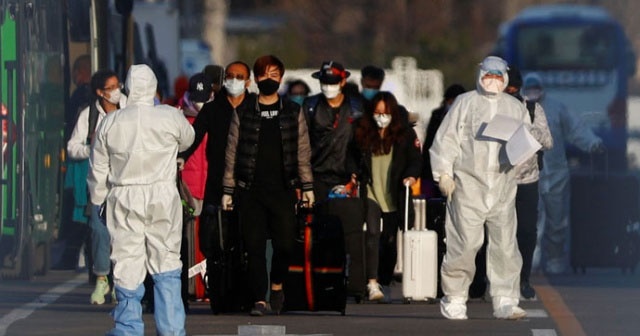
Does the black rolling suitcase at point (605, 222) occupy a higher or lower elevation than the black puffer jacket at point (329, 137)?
lower

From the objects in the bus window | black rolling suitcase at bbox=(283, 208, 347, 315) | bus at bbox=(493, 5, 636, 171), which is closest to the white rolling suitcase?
black rolling suitcase at bbox=(283, 208, 347, 315)

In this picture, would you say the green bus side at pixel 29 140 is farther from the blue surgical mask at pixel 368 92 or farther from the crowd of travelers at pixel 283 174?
the blue surgical mask at pixel 368 92

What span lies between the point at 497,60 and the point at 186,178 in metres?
2.53

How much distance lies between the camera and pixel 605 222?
734 inches

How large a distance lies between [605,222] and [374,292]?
403cm

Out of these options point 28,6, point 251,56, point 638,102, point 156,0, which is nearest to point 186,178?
point 28,6

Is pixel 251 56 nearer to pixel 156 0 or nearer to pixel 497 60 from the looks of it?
pixel 156 0

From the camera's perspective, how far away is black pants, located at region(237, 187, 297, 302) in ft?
45.3

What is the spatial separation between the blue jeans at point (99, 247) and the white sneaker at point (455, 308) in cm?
293

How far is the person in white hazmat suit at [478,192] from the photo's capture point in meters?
13.5

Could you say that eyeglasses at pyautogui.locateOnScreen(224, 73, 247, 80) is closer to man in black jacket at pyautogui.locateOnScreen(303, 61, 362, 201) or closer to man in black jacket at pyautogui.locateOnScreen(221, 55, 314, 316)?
man in black jacket at pyautogui.locateOnScreen(221, 55, 314, 316)

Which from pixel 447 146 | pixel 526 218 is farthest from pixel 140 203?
pixel 526 218

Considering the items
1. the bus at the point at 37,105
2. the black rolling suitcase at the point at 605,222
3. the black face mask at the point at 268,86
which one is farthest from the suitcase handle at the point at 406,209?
the bus at the point at 37,105

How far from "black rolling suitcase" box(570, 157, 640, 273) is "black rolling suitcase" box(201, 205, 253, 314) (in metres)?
5.20
